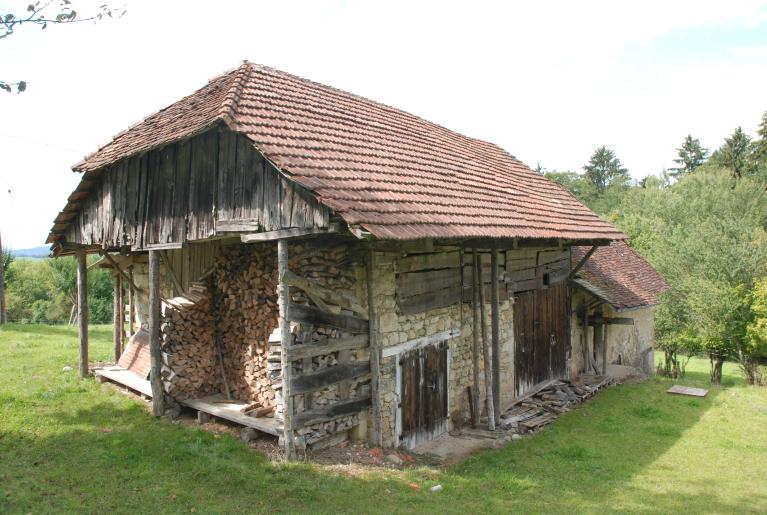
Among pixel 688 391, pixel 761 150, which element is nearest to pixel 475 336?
pixel 688 391

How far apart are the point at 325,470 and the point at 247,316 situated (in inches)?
114

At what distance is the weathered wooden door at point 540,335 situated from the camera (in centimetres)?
1108

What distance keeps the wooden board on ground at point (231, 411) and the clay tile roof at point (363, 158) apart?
3176mm

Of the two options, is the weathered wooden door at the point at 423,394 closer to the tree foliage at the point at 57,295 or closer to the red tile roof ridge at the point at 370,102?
the red tile roof ridge at the point at 370,102

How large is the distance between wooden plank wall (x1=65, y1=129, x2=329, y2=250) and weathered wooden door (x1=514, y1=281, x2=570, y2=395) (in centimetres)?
606

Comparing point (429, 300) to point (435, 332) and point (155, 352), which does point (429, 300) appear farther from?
point (155, 352)

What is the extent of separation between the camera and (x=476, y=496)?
21.0 ft

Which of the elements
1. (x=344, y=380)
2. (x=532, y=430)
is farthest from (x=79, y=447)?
(x=532, y=430)

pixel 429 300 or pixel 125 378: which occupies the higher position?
pixel 429 300

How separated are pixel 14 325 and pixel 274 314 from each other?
15085 millimetres

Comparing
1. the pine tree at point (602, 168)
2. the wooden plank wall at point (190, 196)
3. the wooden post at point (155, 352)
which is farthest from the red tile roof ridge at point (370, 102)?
the pine tree at point (602, 168)

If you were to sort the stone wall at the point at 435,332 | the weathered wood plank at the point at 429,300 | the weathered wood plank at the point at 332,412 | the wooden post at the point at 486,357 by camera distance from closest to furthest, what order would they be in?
the weathered wood plank at the point at 332,412 → the stone wall at the point at 435,332 → the weathered wood plank at the point at 429,300 → the wooden post at the point at 486,357

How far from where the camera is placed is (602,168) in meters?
63.2

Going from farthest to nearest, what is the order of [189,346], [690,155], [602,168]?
[602,168], [690,155], [189,346]
